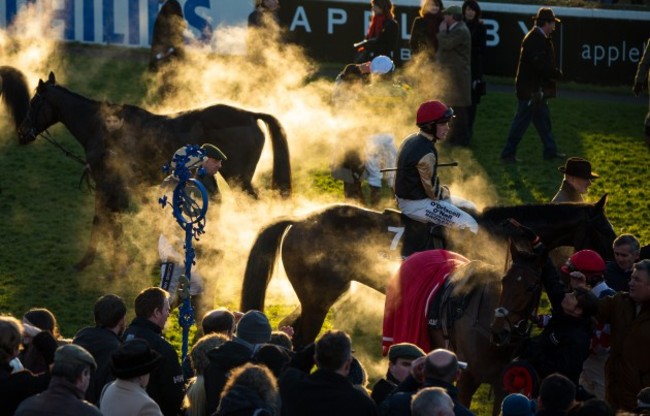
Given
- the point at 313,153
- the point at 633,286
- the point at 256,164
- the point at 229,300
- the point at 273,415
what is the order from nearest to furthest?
the point at 273,415
the point at 633,286
the point at 229,300
the point at 256,164
the point at 313,153

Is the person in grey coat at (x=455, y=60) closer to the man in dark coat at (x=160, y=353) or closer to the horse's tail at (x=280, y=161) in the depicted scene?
the horse's tail at (x=280, y=161)

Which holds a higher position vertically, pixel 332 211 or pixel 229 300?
pixel 332 211

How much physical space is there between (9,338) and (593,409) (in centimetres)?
336

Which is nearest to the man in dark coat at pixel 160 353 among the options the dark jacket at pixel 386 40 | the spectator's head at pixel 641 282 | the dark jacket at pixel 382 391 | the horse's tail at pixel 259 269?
the dark jacket at pixel 382 391

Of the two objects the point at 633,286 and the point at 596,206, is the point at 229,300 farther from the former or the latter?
the point at 633,286

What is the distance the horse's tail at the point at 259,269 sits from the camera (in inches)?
501

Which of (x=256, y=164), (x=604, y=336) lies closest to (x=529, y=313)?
(x=604, y=336)

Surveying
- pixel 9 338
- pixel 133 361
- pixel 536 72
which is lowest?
pixel 133 361

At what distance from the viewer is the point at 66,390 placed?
7926mm

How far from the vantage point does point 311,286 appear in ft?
42.6

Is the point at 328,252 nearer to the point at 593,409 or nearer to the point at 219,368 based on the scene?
the point at 219,368

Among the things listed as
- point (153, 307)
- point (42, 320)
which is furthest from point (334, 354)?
point (42, 320)

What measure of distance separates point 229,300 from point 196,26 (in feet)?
31.6

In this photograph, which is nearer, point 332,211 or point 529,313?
point 529,313
